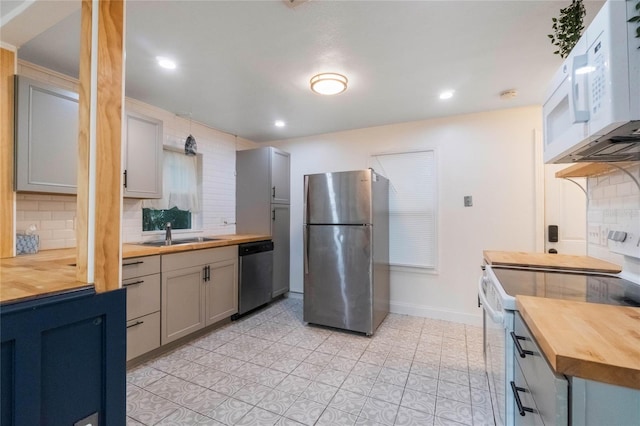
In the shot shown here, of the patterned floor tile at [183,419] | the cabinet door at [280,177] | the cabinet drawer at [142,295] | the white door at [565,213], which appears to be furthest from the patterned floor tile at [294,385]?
the white door at [565,213]

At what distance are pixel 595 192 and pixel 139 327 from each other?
3.43 m

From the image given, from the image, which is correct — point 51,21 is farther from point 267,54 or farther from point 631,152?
point 631,152

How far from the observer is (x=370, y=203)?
2824 mm

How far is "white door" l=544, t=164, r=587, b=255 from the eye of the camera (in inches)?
106

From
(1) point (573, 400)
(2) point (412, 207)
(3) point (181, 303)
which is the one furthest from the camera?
(2) point (412, 207)

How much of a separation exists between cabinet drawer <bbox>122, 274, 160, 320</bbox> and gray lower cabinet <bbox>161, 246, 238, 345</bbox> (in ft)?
0.23

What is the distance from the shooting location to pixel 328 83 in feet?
7.48

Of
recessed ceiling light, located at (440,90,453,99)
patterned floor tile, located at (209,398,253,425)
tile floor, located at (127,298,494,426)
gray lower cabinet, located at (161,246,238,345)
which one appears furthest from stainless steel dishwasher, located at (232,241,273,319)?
recessed ceiling light, located at (440,90,453,99)

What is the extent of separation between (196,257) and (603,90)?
9.55 ft

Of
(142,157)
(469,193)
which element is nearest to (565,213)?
(469,193)

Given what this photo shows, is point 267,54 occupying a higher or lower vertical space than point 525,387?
higher

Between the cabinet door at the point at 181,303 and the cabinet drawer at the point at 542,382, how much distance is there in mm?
2523

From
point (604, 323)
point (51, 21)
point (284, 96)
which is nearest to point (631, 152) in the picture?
point (604, 323)

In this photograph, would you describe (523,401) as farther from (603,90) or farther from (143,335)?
(143,335)
